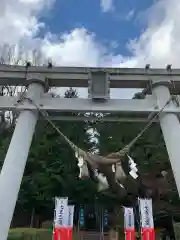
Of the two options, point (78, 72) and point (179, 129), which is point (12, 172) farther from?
point (179, 129)

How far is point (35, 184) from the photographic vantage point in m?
15.5

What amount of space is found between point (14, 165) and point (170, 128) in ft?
10.3

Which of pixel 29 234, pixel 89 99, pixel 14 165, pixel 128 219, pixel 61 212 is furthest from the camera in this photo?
pixel 29 234

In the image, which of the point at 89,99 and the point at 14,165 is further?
the point at 89,99

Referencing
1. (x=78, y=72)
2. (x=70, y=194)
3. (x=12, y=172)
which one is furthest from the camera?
(x=70, y=194)

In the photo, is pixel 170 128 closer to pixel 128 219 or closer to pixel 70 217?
pixel 70 217

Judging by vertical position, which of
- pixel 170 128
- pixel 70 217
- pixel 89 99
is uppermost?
pixel 89 99

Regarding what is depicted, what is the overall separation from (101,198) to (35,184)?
339 centimetres

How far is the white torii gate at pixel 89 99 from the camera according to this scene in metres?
5.98

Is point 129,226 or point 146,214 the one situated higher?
point 146,214

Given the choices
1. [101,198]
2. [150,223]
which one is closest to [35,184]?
[101,198]

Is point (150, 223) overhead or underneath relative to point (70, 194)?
underneath

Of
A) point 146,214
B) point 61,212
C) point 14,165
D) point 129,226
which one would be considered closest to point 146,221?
point 146,214

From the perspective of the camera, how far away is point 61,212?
10211 mm
